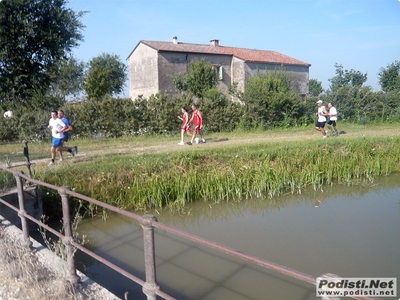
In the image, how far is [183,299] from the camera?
478 centimetres

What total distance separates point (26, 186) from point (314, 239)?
18.3 feet

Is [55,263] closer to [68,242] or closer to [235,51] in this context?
[68,242]

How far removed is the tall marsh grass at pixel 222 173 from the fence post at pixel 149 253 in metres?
5.72

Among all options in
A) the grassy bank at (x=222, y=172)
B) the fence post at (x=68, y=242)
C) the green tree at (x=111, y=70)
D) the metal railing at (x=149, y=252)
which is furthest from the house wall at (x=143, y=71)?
the fence post at (x=68, y=242)

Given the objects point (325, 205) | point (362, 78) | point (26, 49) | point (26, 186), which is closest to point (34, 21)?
point (26, 49)

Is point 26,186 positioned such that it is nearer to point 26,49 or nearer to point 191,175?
point 191,175

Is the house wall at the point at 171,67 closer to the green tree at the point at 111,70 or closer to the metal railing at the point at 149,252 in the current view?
the green tree at the point at 111,70

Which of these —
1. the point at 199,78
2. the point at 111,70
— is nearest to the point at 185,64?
the point at 199,78

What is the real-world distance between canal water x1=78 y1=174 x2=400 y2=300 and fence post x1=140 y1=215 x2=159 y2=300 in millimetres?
2435

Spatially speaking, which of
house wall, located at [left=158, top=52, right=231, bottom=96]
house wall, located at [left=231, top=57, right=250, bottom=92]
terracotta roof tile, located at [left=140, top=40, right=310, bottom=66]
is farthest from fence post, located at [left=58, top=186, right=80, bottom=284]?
house wall, located at [left=231, top=57, right=250, bottom=92]

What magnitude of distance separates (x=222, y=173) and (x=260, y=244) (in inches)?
128

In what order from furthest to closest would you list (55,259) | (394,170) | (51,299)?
(394,170)
(55,259)
(51,299)

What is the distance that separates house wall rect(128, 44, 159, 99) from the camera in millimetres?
33812

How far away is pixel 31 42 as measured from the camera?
16875 mm
